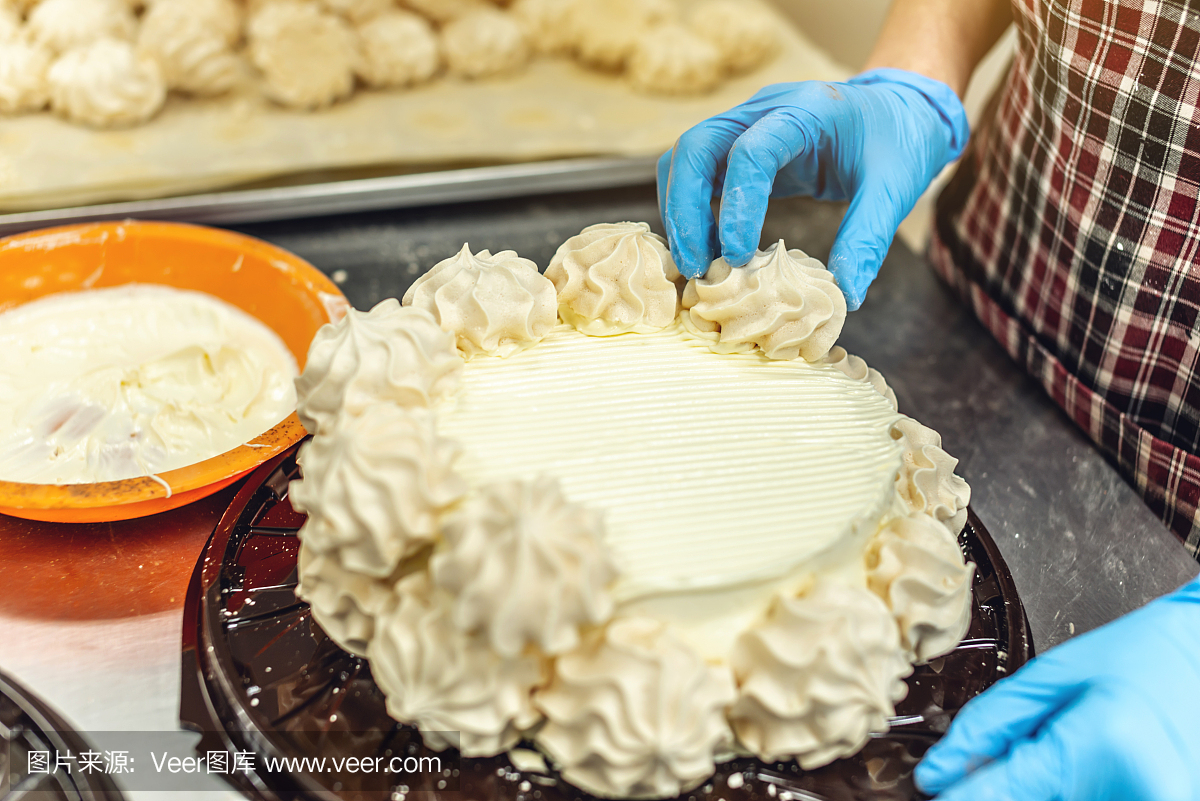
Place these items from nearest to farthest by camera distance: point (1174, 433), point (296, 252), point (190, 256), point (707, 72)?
1. point (1174, 433)
2. point (190, 256)
3. point (296, 252)
4. point (707, 72)

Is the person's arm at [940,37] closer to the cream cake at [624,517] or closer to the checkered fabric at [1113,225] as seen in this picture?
the checkered fabric at [1113,225]

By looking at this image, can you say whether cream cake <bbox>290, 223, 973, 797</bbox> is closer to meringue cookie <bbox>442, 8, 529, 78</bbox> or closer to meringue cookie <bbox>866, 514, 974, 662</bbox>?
meringue cookie <bbox>866, 514, 974, 662</bbox>

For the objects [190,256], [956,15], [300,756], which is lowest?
[300,756]

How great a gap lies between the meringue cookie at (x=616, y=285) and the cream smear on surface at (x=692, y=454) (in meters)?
0.03

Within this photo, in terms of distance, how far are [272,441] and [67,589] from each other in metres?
0.44

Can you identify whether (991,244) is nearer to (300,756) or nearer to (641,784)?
(641,784)

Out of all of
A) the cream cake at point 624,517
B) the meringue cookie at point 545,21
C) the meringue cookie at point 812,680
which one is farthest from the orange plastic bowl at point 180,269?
the meringue cookie at point 545,21

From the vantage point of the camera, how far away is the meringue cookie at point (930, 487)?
135 cm

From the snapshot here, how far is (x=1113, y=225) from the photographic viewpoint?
173 cm

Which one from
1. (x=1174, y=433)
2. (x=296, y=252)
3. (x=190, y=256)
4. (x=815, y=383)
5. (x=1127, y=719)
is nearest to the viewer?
(x=1127, y=719)

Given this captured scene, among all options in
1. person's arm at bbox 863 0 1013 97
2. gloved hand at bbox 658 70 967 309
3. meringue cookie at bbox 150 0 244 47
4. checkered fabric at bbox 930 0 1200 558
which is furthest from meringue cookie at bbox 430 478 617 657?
meringue cookie at bbox 150 0 244 47

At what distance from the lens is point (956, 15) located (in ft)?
6.90

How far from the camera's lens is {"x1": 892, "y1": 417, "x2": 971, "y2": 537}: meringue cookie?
53.0 inches

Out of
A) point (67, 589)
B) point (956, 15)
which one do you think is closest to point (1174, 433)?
point (956, 15)
